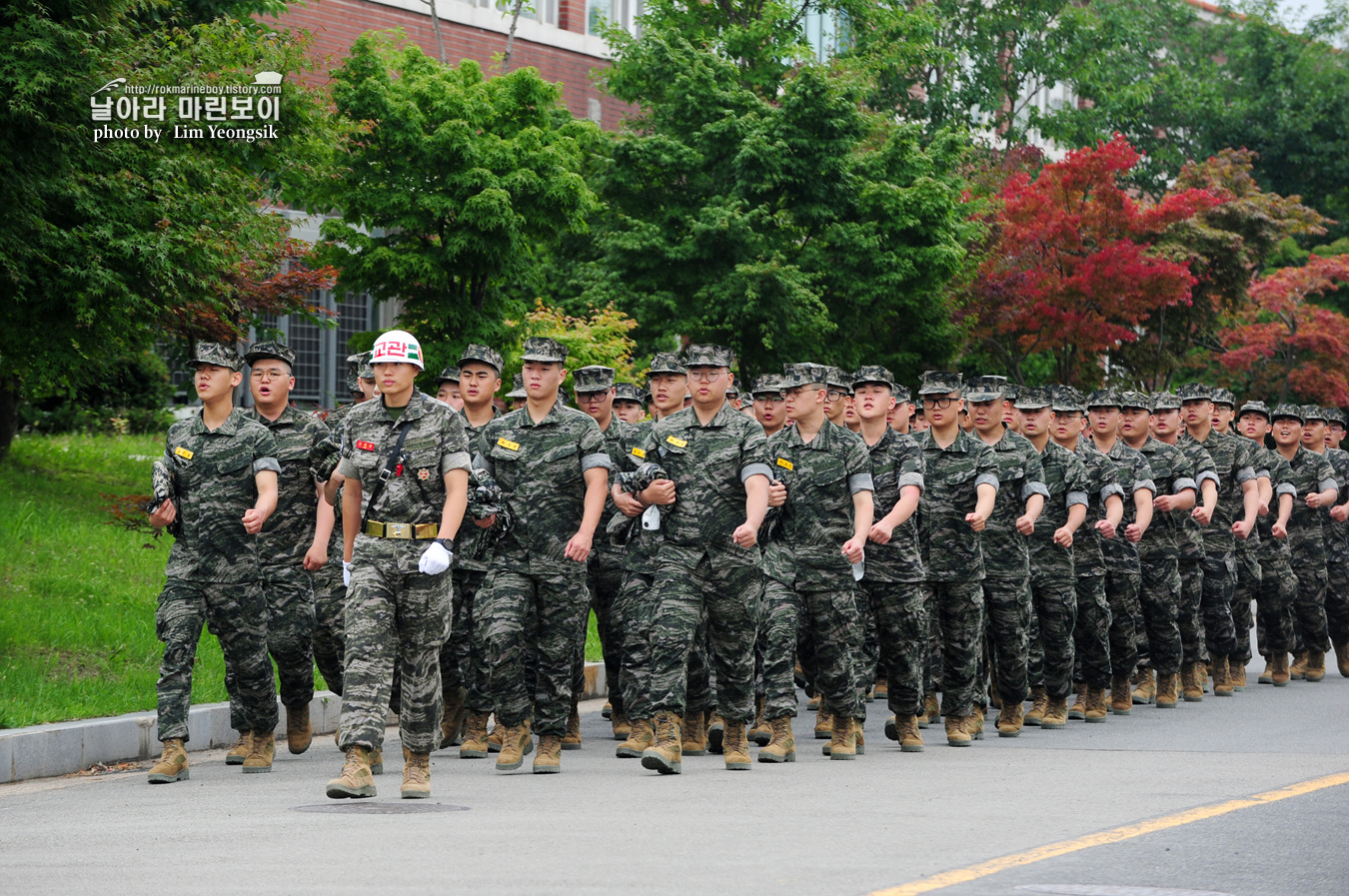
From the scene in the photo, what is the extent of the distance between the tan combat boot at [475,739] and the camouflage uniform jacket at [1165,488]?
596 cm

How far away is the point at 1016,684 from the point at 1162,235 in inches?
734

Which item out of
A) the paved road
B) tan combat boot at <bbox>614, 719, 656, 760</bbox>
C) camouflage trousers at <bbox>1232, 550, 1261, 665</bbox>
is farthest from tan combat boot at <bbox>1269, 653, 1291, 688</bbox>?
tan combat boot at <bbox>614, 719, 656, 760</bbox>

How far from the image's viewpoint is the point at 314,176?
59.4 ft

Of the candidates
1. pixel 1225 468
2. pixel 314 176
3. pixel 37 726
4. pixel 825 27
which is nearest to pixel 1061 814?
pixel 37 726

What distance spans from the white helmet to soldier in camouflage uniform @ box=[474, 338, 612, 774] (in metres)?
1.30

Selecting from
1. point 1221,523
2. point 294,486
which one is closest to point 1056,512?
point 1221,523

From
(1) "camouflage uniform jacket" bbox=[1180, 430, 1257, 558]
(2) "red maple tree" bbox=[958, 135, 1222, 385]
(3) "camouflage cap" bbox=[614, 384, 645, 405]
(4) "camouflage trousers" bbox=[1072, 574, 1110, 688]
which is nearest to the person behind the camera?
(4) "camouflage trousers" bbox=[1072, 574, 1110, 688]

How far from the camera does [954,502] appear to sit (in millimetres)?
11328

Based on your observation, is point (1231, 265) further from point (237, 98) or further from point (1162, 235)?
point (237, 98)

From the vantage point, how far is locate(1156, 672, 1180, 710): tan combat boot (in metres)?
13.6

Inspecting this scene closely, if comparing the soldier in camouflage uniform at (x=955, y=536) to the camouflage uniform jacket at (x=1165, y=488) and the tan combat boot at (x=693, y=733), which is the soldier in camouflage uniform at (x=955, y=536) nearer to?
the tan combat boot at (x=693, y=733)

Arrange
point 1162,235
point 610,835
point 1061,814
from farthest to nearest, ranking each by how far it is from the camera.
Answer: point 1162,235, point 1061,814, point 610,835

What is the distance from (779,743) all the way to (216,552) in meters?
3.45

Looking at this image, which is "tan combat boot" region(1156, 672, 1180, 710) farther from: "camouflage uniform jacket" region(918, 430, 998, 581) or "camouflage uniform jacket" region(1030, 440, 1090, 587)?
"camouflage uniform jacket" region(918, 430, 998, 581)
